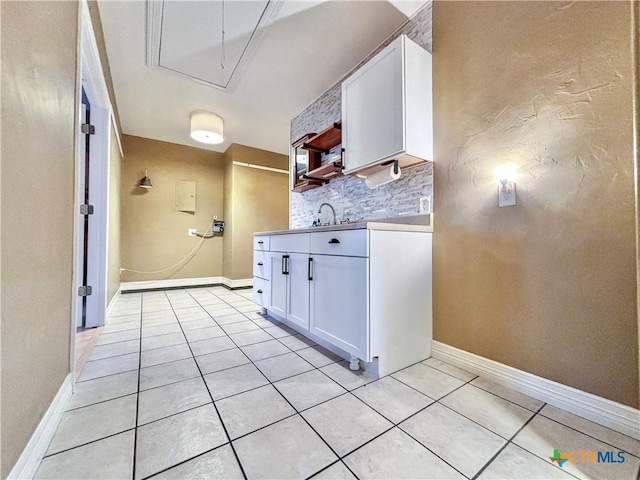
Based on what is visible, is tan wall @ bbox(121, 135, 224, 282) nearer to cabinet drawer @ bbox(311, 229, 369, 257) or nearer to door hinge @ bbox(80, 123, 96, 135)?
door hinge @ bbox(80, 123, 96, 135)

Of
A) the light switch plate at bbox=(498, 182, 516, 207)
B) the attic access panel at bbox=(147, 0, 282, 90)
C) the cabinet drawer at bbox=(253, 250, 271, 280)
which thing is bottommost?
the cabinet drawer at bbox=(253, 250, 271, 280)

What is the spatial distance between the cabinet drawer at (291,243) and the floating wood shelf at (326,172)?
0.81 meters

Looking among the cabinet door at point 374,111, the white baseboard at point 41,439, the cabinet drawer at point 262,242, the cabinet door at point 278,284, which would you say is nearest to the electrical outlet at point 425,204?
the cabinet door at point 374,111

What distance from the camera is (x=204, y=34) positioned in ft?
6.72

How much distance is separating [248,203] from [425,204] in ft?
11.4

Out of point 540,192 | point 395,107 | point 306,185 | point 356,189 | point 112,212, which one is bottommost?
point 540,192

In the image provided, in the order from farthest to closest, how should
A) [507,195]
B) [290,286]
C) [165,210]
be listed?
[165,210], [290,286], [507,195]

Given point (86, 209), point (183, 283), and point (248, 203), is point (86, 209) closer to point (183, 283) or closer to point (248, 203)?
point (183, 283)

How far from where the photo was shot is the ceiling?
1866mm

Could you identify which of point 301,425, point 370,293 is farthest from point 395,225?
point 301,425

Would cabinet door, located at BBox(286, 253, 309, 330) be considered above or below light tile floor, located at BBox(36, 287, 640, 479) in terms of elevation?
above

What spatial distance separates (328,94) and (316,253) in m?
1.97

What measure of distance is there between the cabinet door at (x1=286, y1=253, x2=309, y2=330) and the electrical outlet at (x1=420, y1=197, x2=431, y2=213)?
2.95 ft

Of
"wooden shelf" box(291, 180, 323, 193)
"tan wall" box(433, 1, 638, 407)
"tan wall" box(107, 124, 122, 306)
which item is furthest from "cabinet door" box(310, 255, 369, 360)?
"tan wall" box(107, 124, 122, 306)
